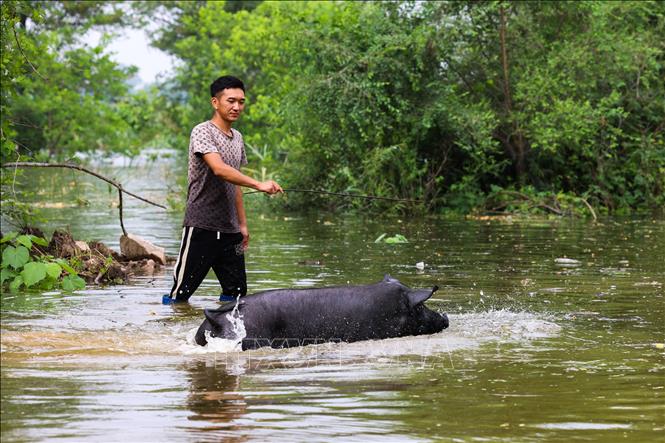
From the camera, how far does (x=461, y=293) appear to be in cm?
1020

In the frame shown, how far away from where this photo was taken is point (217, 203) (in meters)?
8.98

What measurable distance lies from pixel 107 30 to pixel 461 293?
4847 cm

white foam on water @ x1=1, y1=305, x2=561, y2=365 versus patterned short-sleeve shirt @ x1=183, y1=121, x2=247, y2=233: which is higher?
patterned short-sleeve shirt @ x1=183, y1=121, x2=247, y2=233

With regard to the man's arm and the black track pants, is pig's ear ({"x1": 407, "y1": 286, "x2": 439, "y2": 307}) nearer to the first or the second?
the man's arm

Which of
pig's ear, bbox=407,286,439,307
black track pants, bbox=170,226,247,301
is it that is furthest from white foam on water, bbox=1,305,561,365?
black track pants, bbox=170,226,247,301

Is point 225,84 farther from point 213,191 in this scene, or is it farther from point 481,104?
point 481,104

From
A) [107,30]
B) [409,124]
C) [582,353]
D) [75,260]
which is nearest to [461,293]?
[582,353]

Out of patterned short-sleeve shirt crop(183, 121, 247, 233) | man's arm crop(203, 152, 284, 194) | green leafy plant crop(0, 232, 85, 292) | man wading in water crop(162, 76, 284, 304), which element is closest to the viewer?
man's arm crop(203, 152, 284, 194)

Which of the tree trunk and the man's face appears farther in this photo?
the tree trunk

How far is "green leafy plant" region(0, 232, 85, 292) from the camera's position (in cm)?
965

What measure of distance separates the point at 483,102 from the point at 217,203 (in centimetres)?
1228

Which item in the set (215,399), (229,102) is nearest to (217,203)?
(229,102)

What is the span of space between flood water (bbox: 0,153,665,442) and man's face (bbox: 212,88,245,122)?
5.37 feet

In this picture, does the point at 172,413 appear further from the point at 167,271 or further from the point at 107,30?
the point at 107,30
